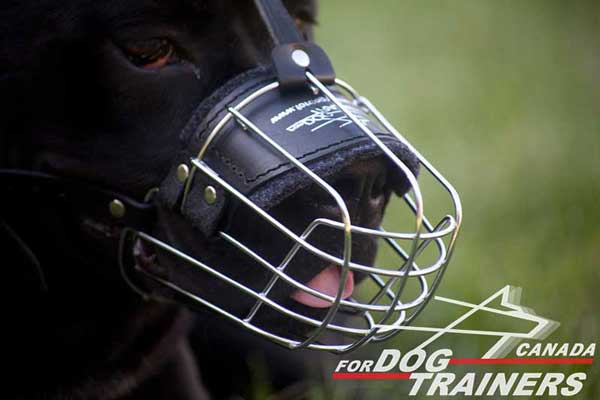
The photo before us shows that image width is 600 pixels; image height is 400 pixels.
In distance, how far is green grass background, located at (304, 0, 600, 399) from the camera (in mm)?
2070

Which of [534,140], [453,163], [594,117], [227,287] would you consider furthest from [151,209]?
[594,117]

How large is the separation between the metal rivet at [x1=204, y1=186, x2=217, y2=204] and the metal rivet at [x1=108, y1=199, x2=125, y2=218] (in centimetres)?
19

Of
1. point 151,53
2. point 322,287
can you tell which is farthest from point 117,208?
point 322,287

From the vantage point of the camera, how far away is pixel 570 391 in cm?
150

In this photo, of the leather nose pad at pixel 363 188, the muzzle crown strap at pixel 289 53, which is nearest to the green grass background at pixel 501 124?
the leather nose pad at pixel 363 188

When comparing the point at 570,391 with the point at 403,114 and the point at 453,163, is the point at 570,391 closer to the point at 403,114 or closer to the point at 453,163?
the point at 453,163

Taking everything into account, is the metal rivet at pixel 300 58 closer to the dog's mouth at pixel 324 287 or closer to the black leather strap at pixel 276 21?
the black leather strap at pixel 276 21

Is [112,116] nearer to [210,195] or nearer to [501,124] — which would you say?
[210,195]

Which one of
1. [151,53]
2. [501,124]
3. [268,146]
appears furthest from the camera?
[501,124]

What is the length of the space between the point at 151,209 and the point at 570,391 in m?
0.77

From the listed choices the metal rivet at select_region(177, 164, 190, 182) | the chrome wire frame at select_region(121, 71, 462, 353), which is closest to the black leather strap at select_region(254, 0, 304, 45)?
the chrome wire frame at select_region(121, 71, 462, 353)

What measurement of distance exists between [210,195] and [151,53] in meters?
0.27

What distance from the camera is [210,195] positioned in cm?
Answer: 129

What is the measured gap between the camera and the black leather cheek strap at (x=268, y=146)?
4.03 ft
